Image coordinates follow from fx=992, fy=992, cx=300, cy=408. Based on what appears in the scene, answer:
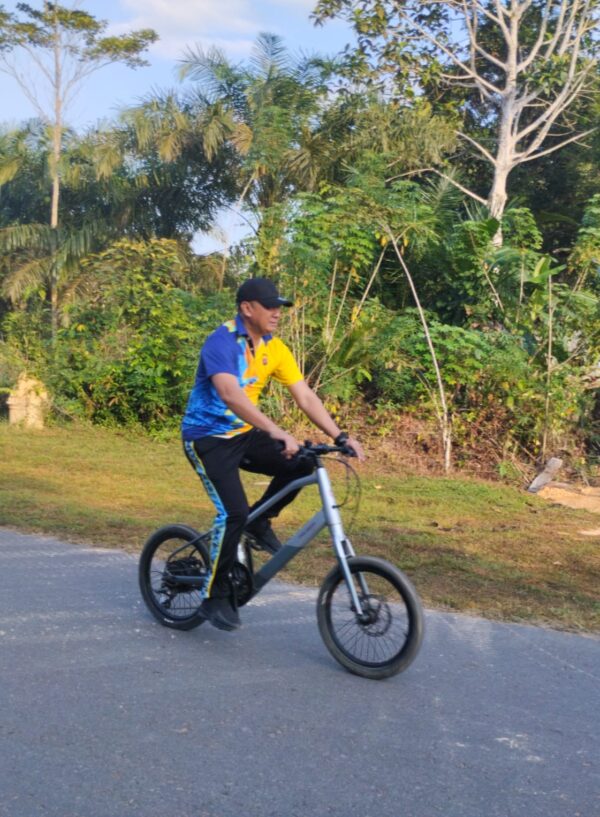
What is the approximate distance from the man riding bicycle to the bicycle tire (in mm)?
281

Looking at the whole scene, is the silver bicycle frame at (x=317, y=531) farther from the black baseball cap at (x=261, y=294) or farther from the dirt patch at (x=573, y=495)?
the dirt patch at (x=573, y=495)

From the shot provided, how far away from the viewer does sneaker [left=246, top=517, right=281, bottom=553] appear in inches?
208

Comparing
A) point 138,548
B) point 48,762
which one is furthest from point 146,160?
point 48,762

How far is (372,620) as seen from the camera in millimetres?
4688

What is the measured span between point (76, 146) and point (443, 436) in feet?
46.0

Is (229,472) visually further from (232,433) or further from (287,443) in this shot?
(287,443)

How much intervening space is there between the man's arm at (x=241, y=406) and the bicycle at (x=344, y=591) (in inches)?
6.6

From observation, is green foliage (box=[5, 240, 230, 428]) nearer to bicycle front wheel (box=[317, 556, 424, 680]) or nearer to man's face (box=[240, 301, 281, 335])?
man's face (box=[240, 301, 281, 335])

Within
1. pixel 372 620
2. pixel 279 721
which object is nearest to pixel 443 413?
pixel 372 620

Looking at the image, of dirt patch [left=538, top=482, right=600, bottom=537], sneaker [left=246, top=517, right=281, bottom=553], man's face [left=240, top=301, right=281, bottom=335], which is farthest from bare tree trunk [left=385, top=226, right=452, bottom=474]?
man's face [left=240, top=301, right=281, bottom=335]

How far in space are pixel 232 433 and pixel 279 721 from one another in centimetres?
154

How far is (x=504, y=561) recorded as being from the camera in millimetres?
7648

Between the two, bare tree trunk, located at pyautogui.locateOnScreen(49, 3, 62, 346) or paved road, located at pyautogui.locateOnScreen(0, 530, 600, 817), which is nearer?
paved road, located at pyautogui.locateOnScreen(0, 530, 600, 817)

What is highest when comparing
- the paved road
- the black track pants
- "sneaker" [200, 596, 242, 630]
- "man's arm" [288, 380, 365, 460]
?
"man's arm" [288, 380, 365, 460]
